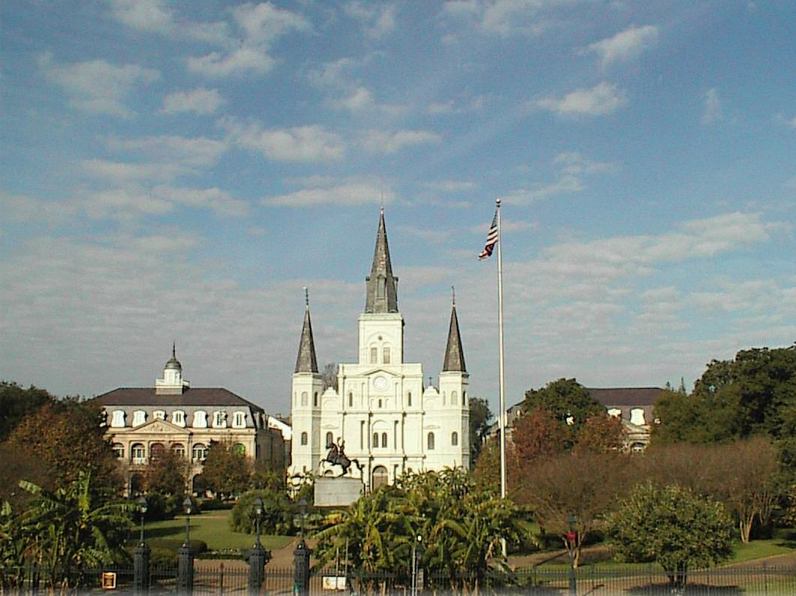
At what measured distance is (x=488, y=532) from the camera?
23.2 m

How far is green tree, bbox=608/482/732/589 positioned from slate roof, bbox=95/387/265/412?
79.9 meters

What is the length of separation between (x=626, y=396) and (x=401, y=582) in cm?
8307

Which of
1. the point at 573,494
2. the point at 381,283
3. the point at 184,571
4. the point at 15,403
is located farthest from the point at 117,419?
the point at 184,571

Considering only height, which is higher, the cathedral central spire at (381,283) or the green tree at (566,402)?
the cathedral central spire at (381,283)

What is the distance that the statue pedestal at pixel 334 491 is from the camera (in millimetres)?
52562

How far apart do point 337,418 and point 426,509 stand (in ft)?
227

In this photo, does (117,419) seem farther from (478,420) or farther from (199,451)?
(478,420)

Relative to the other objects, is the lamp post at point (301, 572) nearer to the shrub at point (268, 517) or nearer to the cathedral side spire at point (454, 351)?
the shrub at point (268, 517)

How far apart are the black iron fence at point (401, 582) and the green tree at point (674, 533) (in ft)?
2.25

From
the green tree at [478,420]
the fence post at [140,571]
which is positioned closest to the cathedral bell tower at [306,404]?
the green tree at [478,420]

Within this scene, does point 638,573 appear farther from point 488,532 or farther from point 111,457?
point 111,457

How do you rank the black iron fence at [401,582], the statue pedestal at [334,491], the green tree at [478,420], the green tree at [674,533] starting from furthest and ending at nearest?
the green tree at [478,420], the statue pedestal at [334,491], the green tree at [674,533], the black iron fence at [401,582]

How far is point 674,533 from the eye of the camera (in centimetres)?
2577

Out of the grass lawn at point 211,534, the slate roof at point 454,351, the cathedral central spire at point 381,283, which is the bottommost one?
the grass lawn at point 211,534
